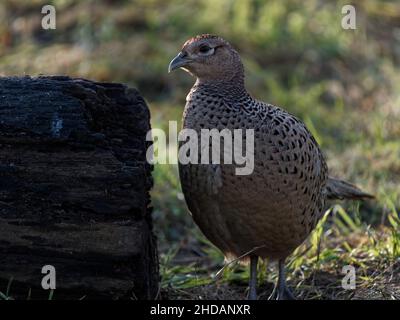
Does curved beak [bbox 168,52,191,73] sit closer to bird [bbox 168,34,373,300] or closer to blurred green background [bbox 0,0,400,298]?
bird [bbox 168,34,373,300]

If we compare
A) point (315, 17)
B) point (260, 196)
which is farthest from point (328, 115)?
point (260, 196)

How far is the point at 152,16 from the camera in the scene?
8.84 meters

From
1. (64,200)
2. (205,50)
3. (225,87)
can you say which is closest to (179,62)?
(205,50)

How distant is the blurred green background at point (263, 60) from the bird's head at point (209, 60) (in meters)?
1.43

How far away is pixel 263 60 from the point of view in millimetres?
8523

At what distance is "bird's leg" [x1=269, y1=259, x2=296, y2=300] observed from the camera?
4160 mm

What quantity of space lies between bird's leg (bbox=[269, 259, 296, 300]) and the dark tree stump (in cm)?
99

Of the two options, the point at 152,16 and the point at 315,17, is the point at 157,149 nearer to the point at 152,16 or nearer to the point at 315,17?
the point at 152,16

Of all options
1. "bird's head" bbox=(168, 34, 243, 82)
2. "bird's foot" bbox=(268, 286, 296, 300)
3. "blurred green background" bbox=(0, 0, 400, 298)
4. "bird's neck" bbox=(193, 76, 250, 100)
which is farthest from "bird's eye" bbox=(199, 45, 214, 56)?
"blurred green background" bbox=(0, 0, 400, 298)

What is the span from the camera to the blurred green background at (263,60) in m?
6.05

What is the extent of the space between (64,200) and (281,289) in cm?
138

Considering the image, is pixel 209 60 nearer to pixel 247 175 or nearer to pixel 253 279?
pixel 247 175

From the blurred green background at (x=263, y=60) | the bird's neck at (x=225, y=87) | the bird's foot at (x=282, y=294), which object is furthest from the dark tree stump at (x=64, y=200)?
the blurred green background at (x=263, y=60)

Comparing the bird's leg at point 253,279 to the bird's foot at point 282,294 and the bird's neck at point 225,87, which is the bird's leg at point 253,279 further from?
the bird's neck at point 225,87
